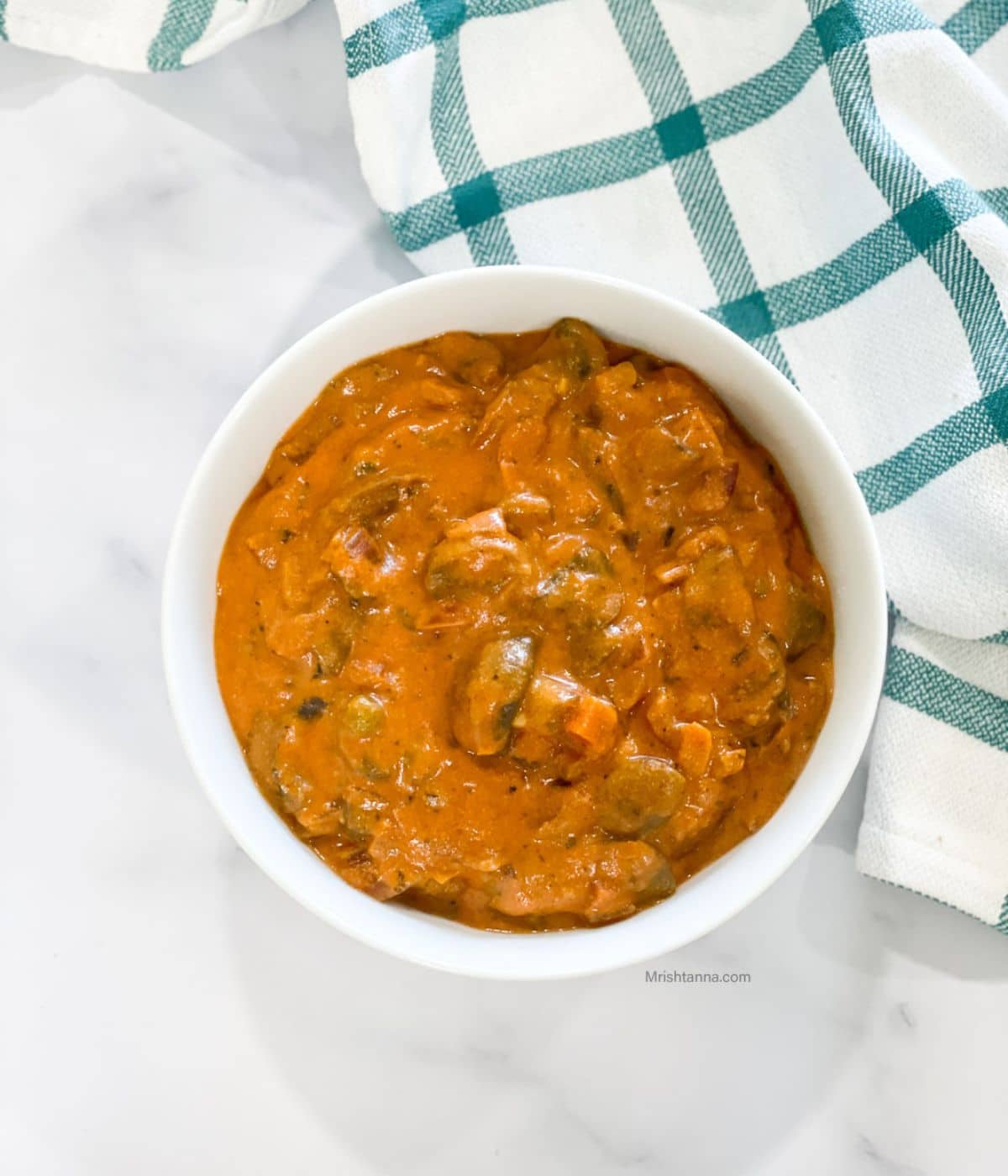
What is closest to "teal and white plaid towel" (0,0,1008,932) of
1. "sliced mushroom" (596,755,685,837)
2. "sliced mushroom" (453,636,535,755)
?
"sliced mushroom" (596,755,685,837)

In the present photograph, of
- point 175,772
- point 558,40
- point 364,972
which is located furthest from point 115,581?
point 558,40

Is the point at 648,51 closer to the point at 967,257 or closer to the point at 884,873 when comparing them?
the point at 967,257

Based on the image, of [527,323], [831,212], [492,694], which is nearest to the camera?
[492,694]

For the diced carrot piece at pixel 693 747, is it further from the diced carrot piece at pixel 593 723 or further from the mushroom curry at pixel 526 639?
the diced carrot piece at pixel 593 723

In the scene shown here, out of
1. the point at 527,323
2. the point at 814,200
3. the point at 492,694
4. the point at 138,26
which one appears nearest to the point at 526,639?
the point at 492,694

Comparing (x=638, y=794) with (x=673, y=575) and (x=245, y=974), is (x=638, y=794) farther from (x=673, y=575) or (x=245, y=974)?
(x=245, y=974)
